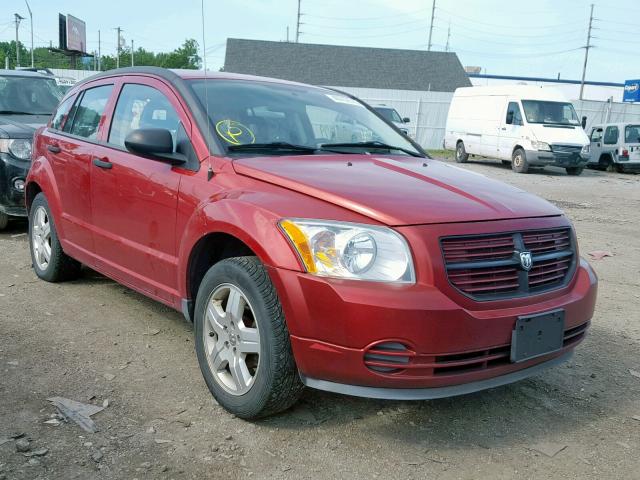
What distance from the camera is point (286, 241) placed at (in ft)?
9.07

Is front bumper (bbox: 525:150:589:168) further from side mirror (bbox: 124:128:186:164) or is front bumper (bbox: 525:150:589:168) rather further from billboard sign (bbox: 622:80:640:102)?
A: billboard sign (bbox: 622:80:640:102)

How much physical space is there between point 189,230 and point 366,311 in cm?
120

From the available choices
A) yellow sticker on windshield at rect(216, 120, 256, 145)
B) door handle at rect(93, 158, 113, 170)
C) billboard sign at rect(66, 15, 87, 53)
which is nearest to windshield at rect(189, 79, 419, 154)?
yellow sticker on windshield at rect(216, 120, 256, 145)

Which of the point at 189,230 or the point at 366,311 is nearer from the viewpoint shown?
the point at 366,311

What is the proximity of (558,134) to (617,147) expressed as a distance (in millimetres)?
3744

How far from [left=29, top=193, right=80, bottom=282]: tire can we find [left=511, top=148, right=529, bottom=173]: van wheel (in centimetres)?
1610

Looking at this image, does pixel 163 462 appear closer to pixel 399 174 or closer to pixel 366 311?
pixel 366 311

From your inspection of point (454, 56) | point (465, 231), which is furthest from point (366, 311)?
point (454, 56)

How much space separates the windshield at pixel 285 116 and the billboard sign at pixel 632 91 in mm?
36929

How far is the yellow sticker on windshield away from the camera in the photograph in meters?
3.57

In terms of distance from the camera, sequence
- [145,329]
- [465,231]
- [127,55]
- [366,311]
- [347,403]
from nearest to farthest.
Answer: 1. [366,311]
2. [465,231]
3. [347,403]
4. [145,329]
5. [127,55]

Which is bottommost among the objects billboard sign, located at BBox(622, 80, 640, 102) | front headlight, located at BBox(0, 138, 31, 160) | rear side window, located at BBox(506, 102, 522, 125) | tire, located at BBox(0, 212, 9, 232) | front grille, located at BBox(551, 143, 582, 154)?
tire, located at BBox(0, 212, 9, 232)

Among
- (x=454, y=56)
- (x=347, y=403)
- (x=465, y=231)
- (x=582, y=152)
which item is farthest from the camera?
(x=454, y=56)

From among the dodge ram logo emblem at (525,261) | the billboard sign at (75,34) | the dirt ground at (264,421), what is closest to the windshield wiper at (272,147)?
the dirt ground at (264,421)
